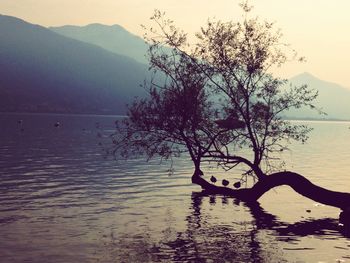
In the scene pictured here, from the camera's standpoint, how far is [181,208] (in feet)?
156

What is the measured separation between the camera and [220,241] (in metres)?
33.4

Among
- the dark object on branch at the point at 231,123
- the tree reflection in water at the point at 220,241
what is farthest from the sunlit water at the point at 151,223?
the dark object on branch at the point at 231,123

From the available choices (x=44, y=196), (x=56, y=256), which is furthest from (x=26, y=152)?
(x=56, y=256)

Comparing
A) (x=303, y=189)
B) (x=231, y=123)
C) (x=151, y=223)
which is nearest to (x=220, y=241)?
(x=151, y=223)

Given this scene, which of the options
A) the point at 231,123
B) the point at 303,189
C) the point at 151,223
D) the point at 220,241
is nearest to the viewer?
the point at 220,241

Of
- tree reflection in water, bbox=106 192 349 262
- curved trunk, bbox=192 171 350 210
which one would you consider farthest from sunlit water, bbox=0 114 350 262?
curved trunk, bbox=192 171 350 210

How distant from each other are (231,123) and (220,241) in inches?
706

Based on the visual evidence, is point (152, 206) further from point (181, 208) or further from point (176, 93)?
point (176, 93)

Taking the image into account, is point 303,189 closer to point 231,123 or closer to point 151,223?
point 231,123

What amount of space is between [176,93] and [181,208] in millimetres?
12095

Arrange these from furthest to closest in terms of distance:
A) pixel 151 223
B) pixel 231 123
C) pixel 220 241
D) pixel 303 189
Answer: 1. pixel 231 123
2. pixel 303 189
3. pixel 151 223
4. pixel 220 241

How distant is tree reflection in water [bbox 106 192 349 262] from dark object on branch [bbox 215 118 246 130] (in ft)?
32.8

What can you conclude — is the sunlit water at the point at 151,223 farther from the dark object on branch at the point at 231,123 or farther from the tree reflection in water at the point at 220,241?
the dark object on branch at the point at 231,123

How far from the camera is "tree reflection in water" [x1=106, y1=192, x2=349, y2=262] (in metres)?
29.2
